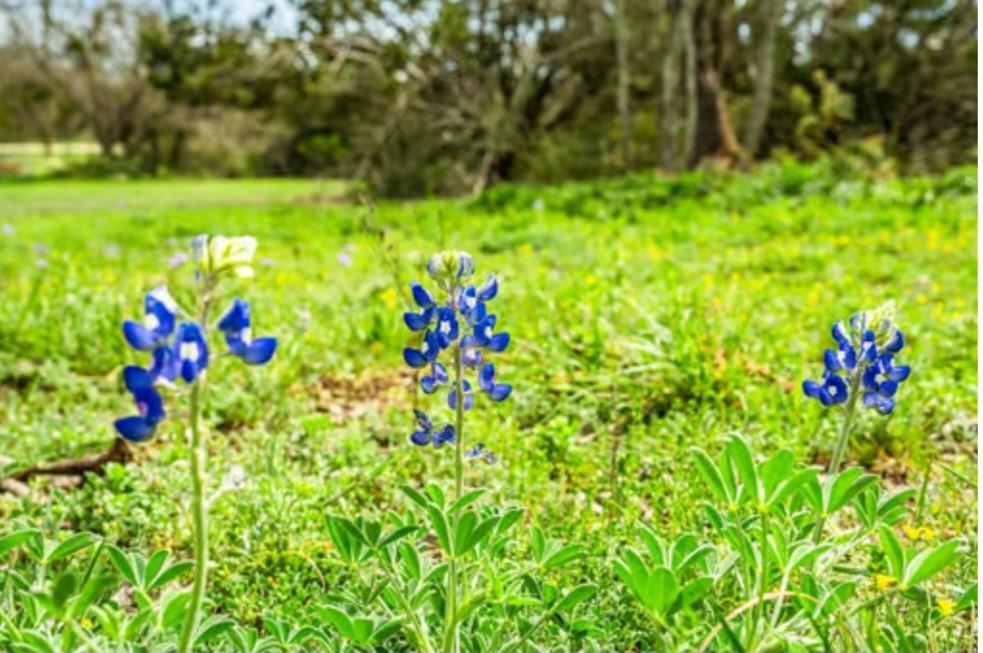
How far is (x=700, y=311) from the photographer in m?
4.50

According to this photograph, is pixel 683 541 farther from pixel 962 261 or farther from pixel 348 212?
pixel 348 212

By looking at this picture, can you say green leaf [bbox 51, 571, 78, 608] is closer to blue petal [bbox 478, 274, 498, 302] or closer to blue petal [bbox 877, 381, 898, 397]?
blue petal [bbox 478, 274, 498, 302]

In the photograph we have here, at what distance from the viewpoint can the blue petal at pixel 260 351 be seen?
1342mm

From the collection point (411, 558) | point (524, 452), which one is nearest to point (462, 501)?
point (411, 558)

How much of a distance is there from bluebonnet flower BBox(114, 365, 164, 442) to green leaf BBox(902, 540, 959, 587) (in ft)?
3.56

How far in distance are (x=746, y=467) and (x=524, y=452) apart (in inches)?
67.9

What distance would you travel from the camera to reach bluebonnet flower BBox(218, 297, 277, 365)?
4.40ft

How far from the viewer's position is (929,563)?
4.79 ft

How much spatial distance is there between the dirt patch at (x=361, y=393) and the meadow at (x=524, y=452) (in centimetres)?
2

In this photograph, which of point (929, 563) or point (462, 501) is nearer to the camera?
point (929, 563)

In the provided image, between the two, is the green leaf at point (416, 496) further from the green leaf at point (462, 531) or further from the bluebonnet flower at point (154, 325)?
the bluebonnet flower at point (154, 325)

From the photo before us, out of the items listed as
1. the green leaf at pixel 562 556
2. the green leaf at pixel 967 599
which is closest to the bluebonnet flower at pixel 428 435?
the green leaf at pixel 562 556

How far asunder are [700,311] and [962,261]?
3.26m

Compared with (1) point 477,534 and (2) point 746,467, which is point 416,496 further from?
(2) point 746,467
